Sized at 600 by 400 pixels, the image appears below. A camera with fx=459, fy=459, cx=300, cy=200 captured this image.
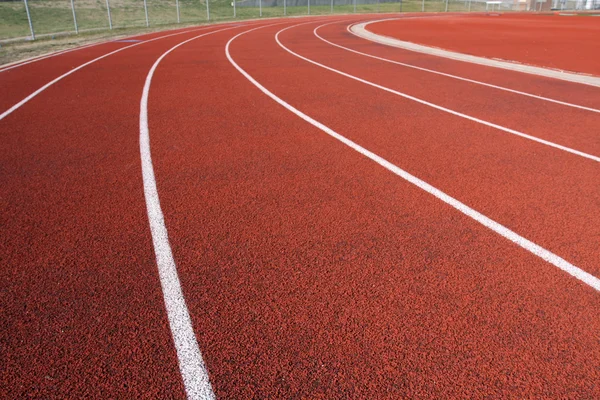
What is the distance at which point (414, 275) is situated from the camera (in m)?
3.39

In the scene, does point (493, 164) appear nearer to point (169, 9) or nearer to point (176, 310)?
point (176, 310)

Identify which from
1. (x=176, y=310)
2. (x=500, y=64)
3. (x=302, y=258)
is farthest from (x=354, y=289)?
(x=500, y=64)

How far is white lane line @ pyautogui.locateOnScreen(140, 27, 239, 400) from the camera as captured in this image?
2.48m

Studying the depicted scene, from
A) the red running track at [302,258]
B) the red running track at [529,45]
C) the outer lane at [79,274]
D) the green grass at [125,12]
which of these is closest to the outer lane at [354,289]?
the red running track at [302,258]

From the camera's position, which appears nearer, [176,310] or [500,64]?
[176,310]

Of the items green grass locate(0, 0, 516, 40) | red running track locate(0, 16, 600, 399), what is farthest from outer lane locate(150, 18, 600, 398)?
green grass locate(0, 0, 516, 40)

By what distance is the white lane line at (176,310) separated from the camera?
97.6 inches

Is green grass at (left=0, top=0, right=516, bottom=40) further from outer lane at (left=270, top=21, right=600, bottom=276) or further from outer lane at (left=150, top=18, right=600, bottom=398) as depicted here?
outer lane at (left=150, top=18, right=600, bottom=398)

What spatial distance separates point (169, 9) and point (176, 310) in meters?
43.5

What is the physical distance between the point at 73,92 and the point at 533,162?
857 cm

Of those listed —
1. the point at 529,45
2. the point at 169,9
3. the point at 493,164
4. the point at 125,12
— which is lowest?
the point at 493,164

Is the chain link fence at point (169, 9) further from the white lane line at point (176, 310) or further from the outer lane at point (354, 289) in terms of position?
the outer lane at point (354, 289)

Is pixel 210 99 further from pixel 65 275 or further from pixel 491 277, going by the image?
pixel 491 277

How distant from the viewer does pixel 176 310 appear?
3.04 meters
